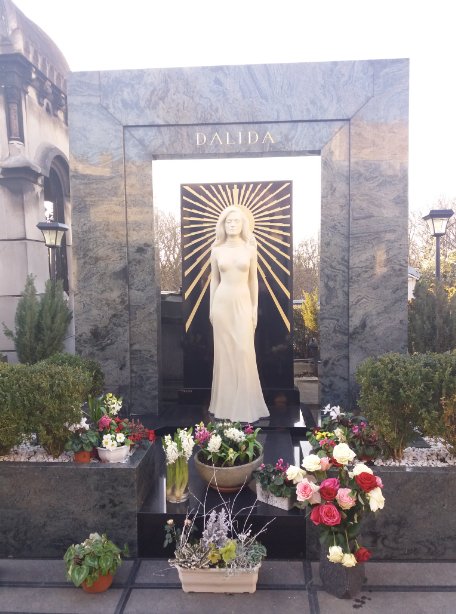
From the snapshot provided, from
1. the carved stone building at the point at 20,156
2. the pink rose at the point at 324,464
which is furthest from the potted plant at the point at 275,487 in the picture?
the carved stone building at the point at 20,156

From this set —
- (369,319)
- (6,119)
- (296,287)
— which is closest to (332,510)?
(369,319)

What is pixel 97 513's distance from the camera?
448 cm

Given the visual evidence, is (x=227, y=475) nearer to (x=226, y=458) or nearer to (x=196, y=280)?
(x=226, y=458)

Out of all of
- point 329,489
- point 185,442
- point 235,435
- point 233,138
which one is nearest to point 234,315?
point 235,435

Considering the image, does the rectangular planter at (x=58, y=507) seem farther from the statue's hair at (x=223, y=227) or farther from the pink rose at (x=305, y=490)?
the statue's hair at (x=223, y=227)

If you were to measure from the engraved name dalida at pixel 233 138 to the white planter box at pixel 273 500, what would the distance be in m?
5.17

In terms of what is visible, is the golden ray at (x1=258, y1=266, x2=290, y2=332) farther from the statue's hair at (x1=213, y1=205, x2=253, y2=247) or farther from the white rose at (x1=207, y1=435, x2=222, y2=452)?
the white rose at (x1=207, y1=435, x2=222, y2=452)

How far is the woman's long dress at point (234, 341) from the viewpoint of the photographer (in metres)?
6.86

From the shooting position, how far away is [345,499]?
3555 millimetres

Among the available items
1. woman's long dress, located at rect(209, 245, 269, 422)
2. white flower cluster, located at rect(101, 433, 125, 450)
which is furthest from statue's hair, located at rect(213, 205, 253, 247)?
white flower cluster, located at rect(101, 433, 125, 450)

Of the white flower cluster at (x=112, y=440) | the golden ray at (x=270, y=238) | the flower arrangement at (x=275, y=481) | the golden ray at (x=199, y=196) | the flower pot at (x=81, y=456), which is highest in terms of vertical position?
the golden ray at (x=199, y=196)

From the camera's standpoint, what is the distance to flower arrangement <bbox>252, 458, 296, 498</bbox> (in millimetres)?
4469

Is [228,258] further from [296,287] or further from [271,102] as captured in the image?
[296,287]

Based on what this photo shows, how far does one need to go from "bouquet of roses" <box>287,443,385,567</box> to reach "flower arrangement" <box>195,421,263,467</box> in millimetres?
1119
